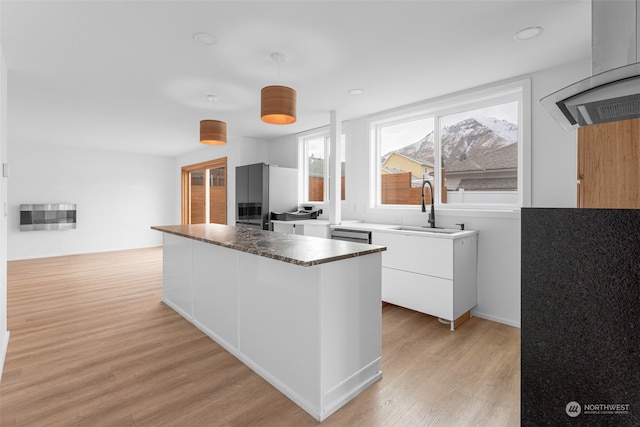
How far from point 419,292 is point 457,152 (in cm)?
166

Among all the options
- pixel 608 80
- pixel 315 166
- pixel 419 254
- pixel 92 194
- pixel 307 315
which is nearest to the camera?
pixel 608 80

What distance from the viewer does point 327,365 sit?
5.88 feet

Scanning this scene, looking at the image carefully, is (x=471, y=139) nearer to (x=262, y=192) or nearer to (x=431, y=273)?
(x=431, y=273)

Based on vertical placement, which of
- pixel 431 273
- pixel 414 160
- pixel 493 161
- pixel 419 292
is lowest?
pixel 419 292

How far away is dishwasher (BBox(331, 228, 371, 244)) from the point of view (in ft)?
11.9

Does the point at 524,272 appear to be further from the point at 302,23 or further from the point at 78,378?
the point at 78,378

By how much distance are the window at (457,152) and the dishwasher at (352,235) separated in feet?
2.71

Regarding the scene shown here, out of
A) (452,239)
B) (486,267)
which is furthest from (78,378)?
(486,267)

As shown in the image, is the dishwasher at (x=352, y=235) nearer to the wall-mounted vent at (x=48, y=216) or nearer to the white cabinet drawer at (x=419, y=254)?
the white cabinet drawer at (x=419, y=254)

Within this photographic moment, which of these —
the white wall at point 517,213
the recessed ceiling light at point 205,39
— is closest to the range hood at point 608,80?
the white wall at point 517,213

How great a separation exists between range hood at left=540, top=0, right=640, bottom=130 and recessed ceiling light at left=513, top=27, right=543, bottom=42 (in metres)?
0.57

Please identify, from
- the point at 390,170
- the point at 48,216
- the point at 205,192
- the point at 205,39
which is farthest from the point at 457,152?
the point at 48,216

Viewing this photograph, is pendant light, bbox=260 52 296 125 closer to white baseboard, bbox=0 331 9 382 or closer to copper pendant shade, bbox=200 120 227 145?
copper pendant shade, bbox=200 120 227 145

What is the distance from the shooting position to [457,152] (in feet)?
12.0
